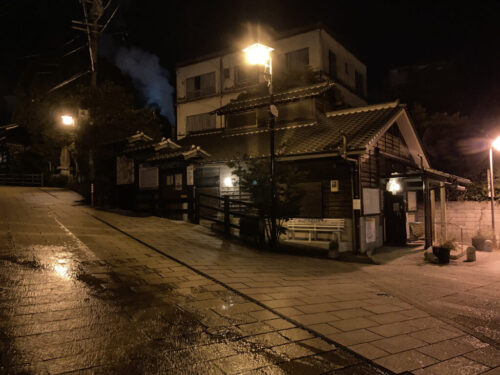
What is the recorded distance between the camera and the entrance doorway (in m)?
15.7

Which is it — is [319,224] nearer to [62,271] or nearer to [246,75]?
[62,271]

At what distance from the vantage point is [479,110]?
27156 mm

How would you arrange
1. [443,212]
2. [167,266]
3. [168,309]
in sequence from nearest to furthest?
[168,309], [167,266], [443,212]

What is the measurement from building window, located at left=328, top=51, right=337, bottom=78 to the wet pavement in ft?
81.3

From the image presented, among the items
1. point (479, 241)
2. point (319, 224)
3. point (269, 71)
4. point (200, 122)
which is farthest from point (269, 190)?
point (200, 122)

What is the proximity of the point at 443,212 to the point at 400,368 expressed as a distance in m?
14.0

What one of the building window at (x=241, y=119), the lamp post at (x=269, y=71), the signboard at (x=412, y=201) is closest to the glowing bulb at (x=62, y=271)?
the lamp post at (x=269, y=71)

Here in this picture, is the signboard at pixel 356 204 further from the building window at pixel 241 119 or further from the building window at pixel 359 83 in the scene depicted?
the building window at pixel 359 83

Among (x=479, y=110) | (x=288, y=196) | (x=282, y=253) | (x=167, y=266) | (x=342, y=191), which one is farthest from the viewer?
(x=479, y=110)

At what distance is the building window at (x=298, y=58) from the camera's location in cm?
2823

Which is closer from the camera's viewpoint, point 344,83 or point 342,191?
point 342,191

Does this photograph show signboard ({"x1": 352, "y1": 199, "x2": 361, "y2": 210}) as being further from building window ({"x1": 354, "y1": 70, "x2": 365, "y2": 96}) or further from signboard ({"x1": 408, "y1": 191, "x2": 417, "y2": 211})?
building window ({"x1": 354, "y1": 70, "x2": 365, "y2": 96})

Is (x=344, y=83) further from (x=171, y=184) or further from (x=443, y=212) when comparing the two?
(x=171, y=184)

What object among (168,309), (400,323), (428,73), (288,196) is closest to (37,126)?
(288,196)
